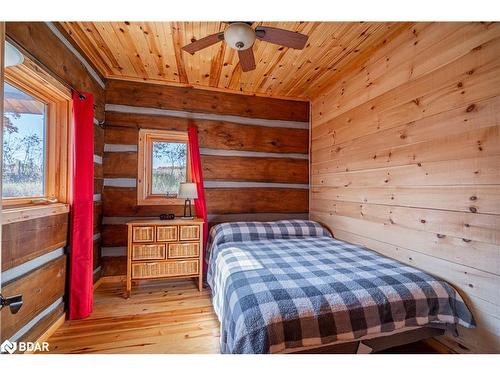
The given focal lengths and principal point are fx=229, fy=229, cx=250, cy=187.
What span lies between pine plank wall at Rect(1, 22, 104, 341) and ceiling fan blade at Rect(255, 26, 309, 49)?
58.3 inches

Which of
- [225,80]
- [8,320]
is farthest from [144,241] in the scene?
[225,80]

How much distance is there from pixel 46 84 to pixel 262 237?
91.5 inches

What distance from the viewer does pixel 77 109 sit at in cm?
195

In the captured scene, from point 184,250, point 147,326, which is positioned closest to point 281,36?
point 184,250

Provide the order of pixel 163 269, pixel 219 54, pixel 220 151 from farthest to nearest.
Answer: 1. pixel 220 151
2. pixel 163 269
3. pixel 219 54

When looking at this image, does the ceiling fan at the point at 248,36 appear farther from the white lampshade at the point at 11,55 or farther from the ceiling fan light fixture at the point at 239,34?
the white lampshade at the point at 11,55

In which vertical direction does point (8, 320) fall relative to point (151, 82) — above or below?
below

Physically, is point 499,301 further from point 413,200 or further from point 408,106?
point 408,106

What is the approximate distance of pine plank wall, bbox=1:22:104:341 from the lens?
1.36m

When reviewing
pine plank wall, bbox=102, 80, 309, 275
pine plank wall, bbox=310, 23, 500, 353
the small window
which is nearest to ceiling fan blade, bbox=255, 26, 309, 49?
pine plank wall, bbox=310, 23, 500, 353

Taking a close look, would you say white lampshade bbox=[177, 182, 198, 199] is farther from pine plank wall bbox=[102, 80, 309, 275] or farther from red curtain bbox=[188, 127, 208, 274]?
pine plank wall bbox=[102, 80, 309, 275]

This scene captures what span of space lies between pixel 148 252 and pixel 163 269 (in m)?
0.24

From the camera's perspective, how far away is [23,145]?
65.0 inches

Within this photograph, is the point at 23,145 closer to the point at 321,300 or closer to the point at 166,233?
the point at 166,233
